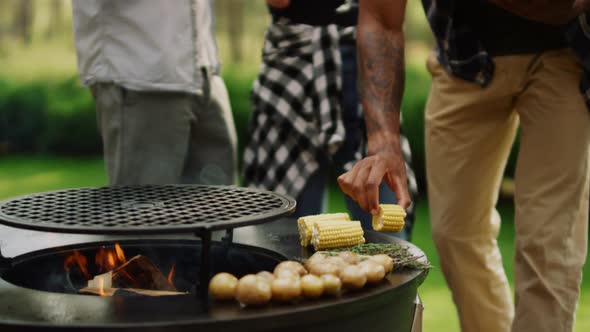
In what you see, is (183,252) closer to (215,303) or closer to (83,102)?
(215,303)

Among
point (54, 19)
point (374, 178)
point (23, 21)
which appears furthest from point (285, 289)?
point (23, 21)

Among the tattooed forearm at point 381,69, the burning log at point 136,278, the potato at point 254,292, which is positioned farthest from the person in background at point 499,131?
the potato at point 254,292

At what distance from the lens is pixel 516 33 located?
2990 millimetres

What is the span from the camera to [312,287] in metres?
1.85

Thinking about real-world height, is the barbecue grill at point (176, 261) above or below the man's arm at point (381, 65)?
below

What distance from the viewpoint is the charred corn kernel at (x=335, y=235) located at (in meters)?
2.25

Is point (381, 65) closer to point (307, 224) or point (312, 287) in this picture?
point (307, 224)

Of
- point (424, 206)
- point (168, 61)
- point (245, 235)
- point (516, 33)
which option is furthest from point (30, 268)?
point (424, 206)

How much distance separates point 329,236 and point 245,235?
348 mm

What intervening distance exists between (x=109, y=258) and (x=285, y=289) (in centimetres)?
80

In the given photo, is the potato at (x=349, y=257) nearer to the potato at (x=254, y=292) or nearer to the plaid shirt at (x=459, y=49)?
the potato at (x=254, y=292)

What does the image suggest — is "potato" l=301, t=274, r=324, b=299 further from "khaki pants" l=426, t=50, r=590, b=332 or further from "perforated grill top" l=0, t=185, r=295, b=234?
"khaki pants" l=426, t=50, r=590, b=332

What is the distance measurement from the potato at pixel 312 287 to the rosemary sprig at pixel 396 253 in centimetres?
32

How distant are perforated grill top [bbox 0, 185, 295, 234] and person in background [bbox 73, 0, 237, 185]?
0.95 meters
